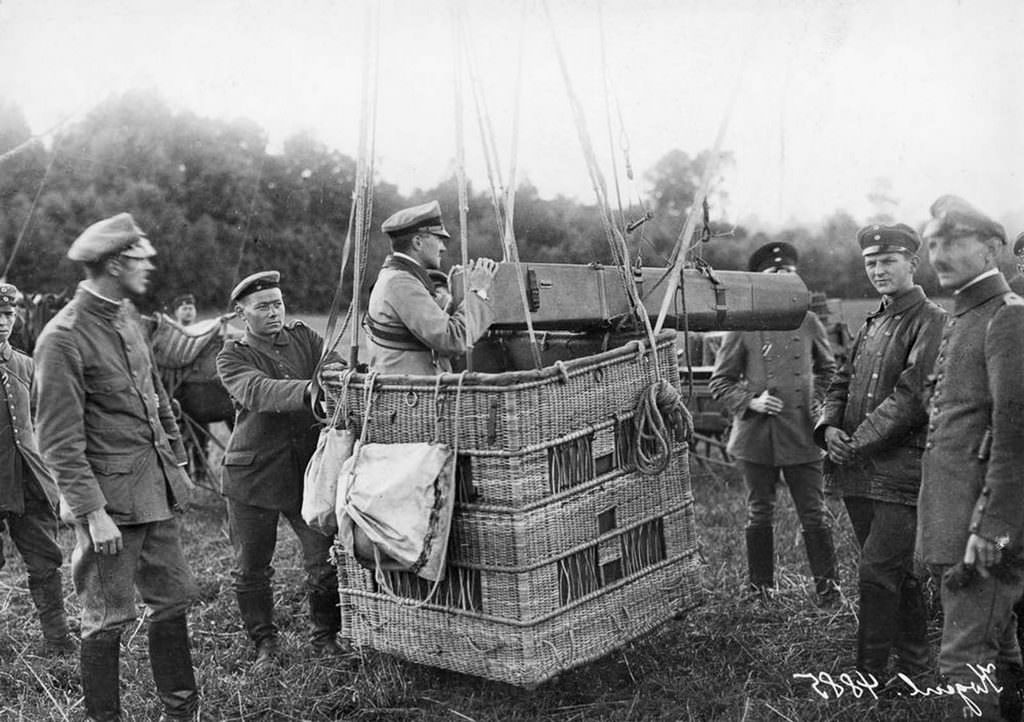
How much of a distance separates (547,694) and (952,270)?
217 cm

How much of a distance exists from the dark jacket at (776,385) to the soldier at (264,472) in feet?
7.57

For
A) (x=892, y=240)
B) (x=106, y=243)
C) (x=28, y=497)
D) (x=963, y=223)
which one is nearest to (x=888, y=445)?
(x=892, y=240)

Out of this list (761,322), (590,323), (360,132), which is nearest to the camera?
(360,132)

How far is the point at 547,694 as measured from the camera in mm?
3629

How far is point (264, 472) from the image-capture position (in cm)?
428

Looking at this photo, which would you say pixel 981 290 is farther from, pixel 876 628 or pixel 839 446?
pixel 876 628

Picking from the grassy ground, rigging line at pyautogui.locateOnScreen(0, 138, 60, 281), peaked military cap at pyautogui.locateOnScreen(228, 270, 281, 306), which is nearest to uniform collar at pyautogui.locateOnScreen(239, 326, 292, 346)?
peaked military cap at pyautogui.locateOnScreen(228, 270, 281, 306)

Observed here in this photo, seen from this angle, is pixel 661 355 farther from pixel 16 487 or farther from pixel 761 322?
pixel 16 487

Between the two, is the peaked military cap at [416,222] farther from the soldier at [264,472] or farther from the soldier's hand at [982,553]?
the soldier's hand at [982,553]

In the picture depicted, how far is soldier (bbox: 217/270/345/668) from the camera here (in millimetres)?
4266

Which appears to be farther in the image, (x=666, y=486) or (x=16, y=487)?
(x=16, y=487)

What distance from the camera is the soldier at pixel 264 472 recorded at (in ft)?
14.0

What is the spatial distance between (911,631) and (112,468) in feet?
10.4

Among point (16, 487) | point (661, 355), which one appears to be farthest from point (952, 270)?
point (16, 487)
